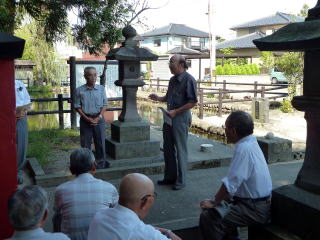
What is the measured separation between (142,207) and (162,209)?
242 cm

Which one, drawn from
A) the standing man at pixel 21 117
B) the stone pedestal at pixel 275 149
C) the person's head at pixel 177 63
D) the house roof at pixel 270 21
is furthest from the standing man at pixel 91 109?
the house roof at pixel 270 21

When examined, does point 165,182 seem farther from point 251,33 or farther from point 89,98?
point 251,33

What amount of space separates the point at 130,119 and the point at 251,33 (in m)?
41.3

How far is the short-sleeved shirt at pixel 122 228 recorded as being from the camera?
1.89 meters

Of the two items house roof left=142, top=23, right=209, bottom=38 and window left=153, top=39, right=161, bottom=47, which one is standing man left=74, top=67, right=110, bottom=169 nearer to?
house roof left=142, top=23, right=209, bottom=38

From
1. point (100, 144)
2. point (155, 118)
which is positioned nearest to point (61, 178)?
point (100, 144)

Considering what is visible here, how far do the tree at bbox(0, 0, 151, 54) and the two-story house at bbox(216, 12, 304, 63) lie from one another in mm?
24124

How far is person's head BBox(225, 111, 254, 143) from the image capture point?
2.83 m

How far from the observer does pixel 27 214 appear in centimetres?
184

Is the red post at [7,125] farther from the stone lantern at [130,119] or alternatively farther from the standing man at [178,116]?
the stone lantern at [130,119]

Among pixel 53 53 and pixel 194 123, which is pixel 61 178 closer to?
pixel 194 123

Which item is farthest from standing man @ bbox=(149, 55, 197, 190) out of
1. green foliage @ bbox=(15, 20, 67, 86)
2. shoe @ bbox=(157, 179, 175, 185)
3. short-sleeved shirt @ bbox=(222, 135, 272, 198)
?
green foliage @ bbox=(15, 20, 67, 86)

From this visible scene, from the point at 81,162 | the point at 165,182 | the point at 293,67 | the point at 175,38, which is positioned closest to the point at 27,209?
the point at 81,162

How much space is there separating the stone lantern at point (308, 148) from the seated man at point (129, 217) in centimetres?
118
